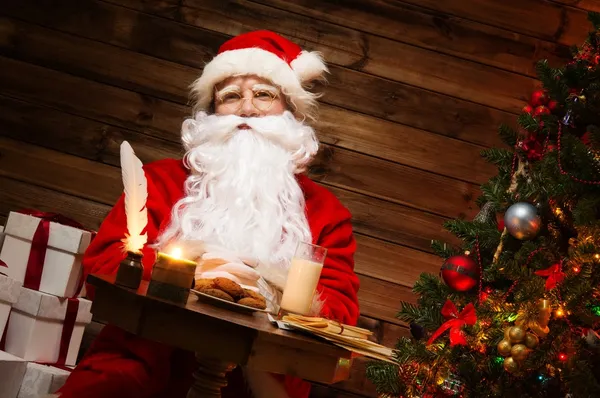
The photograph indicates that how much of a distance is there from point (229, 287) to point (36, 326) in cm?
109

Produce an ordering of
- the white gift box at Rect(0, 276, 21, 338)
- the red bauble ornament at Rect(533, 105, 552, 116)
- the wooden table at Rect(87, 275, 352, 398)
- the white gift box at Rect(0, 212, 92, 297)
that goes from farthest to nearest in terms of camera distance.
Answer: the white gift box at Rect(0, 212, 92, 297)
the white gift box at Rect(0, 276, 21, 338)
the red bauble ornament at Rect(533, 105, 552, 116)
the wooden table at Rect(87, 275, 352, 398)

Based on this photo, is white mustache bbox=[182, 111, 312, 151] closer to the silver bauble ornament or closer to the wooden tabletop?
the silver bauble ornament

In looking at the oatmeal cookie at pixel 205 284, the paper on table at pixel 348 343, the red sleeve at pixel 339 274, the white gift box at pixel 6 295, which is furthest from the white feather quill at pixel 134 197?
the white gift box at pixel 6 295

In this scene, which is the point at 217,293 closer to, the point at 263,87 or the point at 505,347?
the point at 505,347

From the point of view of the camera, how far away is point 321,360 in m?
1.63

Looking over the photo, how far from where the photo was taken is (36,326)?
2.59 metres

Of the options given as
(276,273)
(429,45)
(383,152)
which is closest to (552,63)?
(429,45)

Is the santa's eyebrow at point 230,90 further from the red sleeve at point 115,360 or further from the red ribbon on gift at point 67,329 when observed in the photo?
the red ribbon on gift at point 67,329

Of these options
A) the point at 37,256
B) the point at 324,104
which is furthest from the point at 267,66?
the point at 37,256

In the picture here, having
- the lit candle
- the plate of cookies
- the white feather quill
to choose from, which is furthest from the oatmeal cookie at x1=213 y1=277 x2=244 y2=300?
the white feather quill

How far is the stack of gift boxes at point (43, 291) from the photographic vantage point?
259 cm

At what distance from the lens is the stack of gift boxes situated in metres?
2.59

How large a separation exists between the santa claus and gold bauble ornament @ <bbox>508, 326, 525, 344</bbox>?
58cm

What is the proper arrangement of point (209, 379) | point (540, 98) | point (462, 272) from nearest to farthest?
point (209, 379), point (462, 272), point (540, 98)
